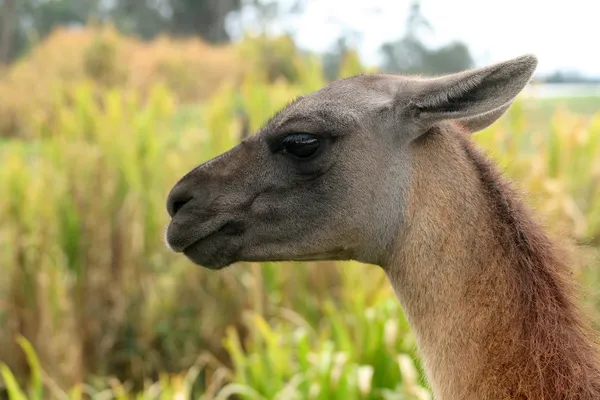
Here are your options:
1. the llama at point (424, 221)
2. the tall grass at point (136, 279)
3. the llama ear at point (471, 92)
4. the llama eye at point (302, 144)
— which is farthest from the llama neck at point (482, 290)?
the tall grass at point (136, 279)

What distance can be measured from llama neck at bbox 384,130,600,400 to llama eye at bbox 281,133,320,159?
343 mm

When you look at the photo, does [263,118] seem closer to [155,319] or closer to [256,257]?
[155,319]

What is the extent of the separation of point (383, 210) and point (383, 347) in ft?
6.35

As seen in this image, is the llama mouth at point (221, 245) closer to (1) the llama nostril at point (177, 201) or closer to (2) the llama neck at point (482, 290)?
(1) the llama nostril at point (177, 201)

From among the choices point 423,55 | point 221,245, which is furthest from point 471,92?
point 423,55

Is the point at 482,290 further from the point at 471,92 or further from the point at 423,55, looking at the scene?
the point at 423,55

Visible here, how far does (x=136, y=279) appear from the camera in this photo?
4.95 m

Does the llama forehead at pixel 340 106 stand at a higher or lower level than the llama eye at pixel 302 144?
higher

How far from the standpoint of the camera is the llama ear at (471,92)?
6.17 ft

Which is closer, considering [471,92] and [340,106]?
[471,92]

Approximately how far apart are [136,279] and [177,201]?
2.84 meters

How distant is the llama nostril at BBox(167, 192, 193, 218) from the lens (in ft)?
7.44

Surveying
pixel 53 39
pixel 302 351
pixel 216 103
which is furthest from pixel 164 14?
pixel 302 351

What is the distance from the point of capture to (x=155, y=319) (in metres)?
4.82
